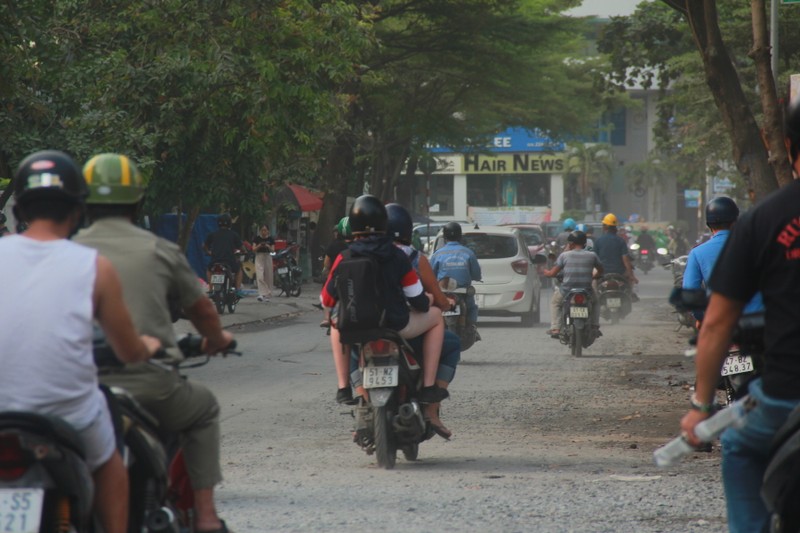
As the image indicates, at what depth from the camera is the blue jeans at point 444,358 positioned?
8.83 meters

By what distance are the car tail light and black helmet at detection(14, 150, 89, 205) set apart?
4.48 metres

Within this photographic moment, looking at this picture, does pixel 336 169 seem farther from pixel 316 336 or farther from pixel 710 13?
pixel 710 13

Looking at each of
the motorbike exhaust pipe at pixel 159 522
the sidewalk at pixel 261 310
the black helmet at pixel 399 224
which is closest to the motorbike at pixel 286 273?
the sidewalk at pixel 261 310

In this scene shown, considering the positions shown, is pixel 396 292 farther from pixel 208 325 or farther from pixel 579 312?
pixel 579 312

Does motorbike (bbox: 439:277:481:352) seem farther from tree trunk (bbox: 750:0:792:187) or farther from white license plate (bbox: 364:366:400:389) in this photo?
white license plate (bbox: 364:366:400:389)

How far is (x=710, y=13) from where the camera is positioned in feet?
51.9

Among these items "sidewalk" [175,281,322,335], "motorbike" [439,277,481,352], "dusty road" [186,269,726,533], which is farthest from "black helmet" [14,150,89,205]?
"sidewalk" [175,281,322,335]

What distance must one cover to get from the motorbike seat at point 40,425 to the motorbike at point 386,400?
4.60 meters

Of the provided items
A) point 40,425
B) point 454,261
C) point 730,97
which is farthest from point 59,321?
point 730,97

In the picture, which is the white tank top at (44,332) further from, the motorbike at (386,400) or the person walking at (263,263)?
the person walking at (263,263)

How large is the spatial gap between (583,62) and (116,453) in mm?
44987

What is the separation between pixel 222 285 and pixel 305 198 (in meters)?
16.5

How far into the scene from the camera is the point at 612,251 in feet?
71.9

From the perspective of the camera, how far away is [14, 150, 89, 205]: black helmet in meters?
4.07
